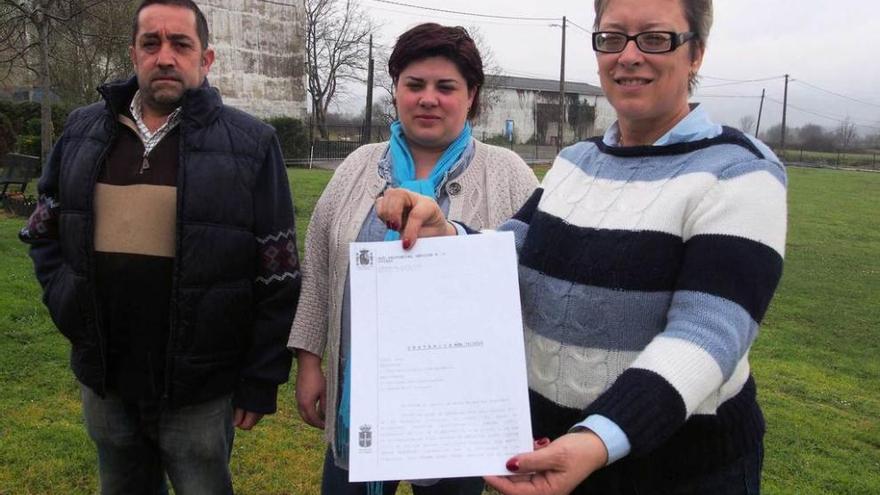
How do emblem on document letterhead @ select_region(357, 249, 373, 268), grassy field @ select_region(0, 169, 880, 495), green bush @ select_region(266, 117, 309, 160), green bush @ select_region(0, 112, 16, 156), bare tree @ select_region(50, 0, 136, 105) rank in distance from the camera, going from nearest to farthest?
emblem on document letterhead @ select_region(357, 249, 373, 268) → grassy field @ select_region(0, 169, 880, 495) → bare tree @ select_region(50, 0, 136, 105) → green bush @ select_region(0, 112, 16, 156) → green bush @ select_region(266, 117, 309, 160)

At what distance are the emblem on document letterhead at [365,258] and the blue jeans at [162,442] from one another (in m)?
1.30

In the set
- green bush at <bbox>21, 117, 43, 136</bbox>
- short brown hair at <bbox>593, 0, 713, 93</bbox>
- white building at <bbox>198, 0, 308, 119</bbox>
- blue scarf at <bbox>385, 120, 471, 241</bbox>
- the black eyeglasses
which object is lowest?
blue scarf at <bbox>385, 120, 471, 241</bbox>

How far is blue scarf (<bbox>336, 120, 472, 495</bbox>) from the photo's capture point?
2.48 m

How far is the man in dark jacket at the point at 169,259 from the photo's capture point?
2566 mm

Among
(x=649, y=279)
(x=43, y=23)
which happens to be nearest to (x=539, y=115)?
(x=43, y=23)

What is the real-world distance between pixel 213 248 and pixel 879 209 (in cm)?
2605

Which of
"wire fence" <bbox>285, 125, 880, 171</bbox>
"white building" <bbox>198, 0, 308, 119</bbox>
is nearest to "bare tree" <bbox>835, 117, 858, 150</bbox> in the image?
"wire fence" <bbox>285, 125, 880, 171</bbox>

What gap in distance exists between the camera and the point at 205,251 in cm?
254

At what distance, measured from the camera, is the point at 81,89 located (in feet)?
60.6

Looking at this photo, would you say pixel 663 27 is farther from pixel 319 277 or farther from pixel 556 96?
pixel 556 96

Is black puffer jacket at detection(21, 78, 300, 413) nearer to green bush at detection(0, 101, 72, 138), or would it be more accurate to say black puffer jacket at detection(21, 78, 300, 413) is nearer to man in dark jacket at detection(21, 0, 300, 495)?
man in dark jacket at detection(21, 0, 300, 495)

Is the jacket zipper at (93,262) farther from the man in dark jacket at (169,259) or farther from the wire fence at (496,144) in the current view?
the wire fence at (496,144)

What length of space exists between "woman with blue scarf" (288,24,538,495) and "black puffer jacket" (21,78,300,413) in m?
0.12

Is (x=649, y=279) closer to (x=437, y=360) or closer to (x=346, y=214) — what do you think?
(x=437, y=360)
